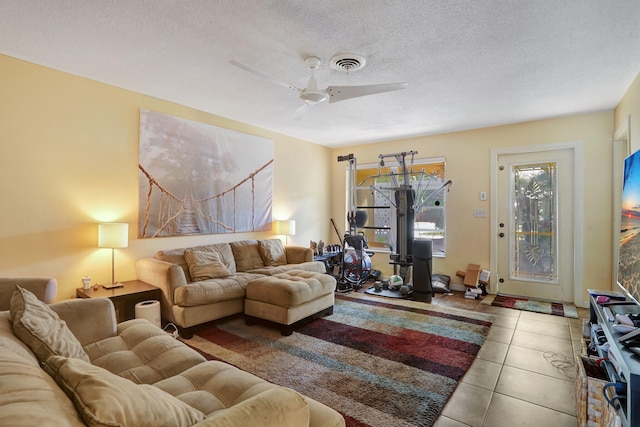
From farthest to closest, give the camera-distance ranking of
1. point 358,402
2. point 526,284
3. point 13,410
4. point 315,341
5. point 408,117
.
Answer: point 526,284 < point 408,117 < point 315,341 < point 358,402 < point 13,410

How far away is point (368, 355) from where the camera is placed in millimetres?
2736

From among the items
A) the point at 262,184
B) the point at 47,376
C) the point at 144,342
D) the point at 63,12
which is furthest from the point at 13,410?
the point at 262,184

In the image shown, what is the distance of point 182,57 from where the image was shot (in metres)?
2.68

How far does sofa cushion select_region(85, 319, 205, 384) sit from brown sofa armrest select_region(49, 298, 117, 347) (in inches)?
3.0

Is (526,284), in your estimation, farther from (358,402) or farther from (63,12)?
(63,12)

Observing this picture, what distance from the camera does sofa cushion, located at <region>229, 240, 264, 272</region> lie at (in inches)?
165

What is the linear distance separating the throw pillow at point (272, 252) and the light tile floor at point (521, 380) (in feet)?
8.72

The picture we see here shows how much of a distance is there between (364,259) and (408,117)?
2.23m

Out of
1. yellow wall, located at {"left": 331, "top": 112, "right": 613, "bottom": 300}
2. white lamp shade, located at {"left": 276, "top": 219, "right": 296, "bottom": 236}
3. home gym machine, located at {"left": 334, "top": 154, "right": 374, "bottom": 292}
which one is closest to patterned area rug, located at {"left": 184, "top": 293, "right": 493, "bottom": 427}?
home gym machine, located at {"left": 334, "top": 154, "right": 374, "bottom": 292}

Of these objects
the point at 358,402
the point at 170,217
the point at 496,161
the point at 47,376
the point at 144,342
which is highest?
the point at 496,161

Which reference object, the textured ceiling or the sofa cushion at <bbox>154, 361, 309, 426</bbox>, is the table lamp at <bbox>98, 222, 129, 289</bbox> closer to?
the textured ceiling

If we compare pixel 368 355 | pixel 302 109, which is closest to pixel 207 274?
pixel 368 355

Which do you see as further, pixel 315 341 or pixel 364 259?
pixel 364 259

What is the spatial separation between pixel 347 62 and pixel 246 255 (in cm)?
271
